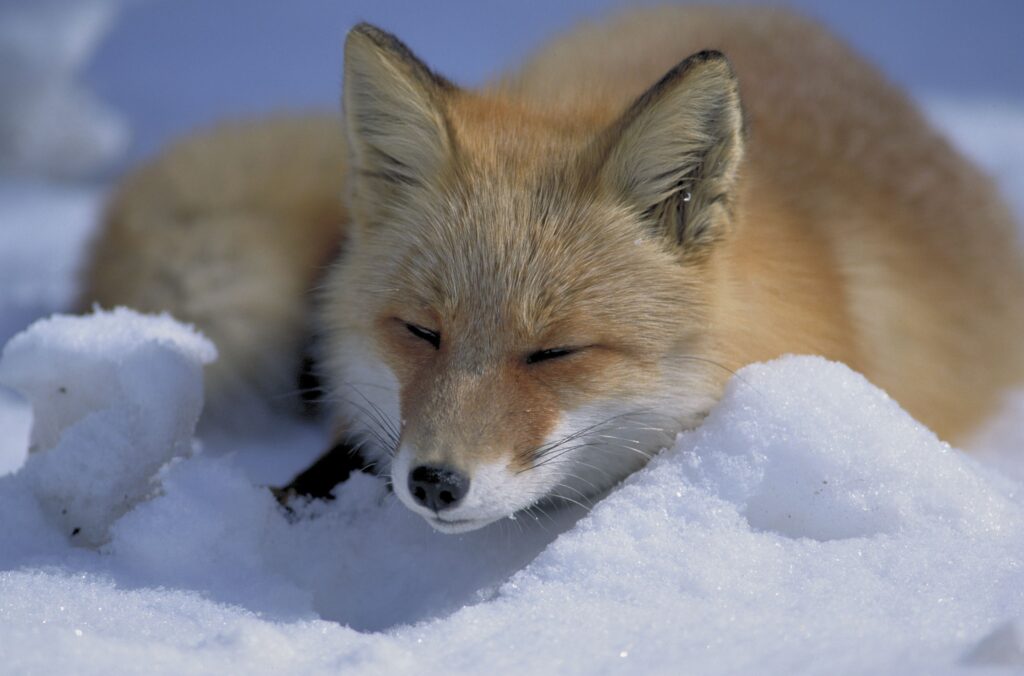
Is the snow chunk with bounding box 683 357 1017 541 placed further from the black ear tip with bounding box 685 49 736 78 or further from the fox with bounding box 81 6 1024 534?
the black ear tip with bounding box 685 49 736 78

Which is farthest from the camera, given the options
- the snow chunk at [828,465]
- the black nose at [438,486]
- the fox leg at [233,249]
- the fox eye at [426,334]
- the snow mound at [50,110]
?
the snow mound at [50,110]

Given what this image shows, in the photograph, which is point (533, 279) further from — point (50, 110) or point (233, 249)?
point (50, 110)

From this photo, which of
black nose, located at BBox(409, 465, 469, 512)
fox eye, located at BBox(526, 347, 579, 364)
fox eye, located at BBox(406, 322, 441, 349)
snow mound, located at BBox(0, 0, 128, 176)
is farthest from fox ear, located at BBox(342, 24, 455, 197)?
snow mound, located at BBox(0, 0, 128, 176)

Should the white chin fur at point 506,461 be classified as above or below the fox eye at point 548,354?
below

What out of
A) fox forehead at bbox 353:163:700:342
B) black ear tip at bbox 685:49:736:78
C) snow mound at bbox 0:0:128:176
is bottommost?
snow mound at bbox 0:0:128:176

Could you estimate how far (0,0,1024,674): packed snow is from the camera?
142 centimetres

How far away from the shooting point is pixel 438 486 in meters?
1.57

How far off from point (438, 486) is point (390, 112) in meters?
0.81

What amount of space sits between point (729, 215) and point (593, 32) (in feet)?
6.65

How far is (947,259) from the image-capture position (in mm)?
2781

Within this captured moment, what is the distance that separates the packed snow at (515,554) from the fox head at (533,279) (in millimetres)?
121

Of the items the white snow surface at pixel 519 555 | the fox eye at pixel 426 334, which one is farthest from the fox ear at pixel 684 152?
the fox eye at pixel 426 334

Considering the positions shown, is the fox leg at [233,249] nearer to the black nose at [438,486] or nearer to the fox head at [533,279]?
the fox head at [533,279]

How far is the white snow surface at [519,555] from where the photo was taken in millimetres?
1422
